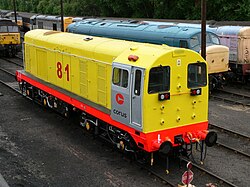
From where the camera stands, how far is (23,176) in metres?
9.97

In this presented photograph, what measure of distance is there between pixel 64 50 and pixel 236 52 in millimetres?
10828

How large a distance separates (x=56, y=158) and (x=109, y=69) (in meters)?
2.94

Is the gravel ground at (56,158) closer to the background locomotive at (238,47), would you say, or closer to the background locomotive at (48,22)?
the background locomotive at (238,47)

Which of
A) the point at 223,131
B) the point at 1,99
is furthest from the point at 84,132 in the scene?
the point at 1,99

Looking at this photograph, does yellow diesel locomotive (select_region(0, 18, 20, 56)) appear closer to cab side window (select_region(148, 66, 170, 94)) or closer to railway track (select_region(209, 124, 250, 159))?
railway track (select_region(209, 124, 250, 159))

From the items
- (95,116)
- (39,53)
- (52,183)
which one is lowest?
(52,183)

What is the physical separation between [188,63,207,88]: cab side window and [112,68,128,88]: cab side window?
1602 mm

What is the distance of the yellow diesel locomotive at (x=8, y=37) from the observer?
30.3 meters

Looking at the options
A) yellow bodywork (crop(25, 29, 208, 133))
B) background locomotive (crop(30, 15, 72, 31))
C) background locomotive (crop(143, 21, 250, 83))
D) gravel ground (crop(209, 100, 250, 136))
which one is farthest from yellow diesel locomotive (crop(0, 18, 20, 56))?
gravel ground (crop(209, 100, 250, 136))

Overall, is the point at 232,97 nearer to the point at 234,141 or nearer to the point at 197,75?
the point at 234,141

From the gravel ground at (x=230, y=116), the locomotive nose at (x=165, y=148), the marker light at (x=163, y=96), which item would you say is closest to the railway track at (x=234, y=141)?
the gravel ground at (x=230, y=116)

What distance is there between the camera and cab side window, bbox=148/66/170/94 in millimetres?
9195

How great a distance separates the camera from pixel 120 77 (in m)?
10.0

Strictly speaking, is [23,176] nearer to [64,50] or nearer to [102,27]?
[64,50]
